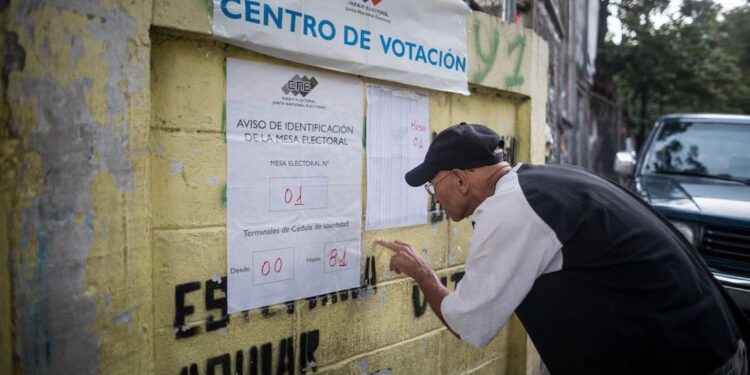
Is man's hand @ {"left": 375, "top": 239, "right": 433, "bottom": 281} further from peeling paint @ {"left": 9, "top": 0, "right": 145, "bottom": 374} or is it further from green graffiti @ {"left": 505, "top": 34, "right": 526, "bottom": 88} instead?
green graffiti @ {"left": 505, "top": 34, "right": 526, "bottom": 88}

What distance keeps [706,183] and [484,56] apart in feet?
9.02

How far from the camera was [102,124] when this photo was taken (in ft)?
4.71

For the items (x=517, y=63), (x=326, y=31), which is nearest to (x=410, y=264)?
(x=326, y=31)

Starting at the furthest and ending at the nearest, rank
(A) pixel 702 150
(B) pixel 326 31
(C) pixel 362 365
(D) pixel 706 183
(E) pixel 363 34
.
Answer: (A) pixel 702 150
(D) pixel 706 183
(C) pixel 362 365
(E) pixel 363 34
(B) pixel 326 31

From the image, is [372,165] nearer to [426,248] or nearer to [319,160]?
[319,160]

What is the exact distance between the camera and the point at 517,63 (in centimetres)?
320

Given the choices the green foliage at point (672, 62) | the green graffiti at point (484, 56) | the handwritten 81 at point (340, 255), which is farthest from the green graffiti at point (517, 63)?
the green foliage at point (672, 62)

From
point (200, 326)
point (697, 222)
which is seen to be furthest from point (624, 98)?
point (200, 326)

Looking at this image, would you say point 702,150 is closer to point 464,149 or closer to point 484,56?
point 484,56

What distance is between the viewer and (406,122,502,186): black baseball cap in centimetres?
176

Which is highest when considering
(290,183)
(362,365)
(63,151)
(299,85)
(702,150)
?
(299,85)

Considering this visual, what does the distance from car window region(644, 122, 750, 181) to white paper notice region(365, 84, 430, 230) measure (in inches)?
132

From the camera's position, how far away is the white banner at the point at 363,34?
1825mm

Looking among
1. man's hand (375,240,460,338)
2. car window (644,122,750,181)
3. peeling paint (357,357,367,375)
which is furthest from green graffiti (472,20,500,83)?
car window (644,122,750,181)
